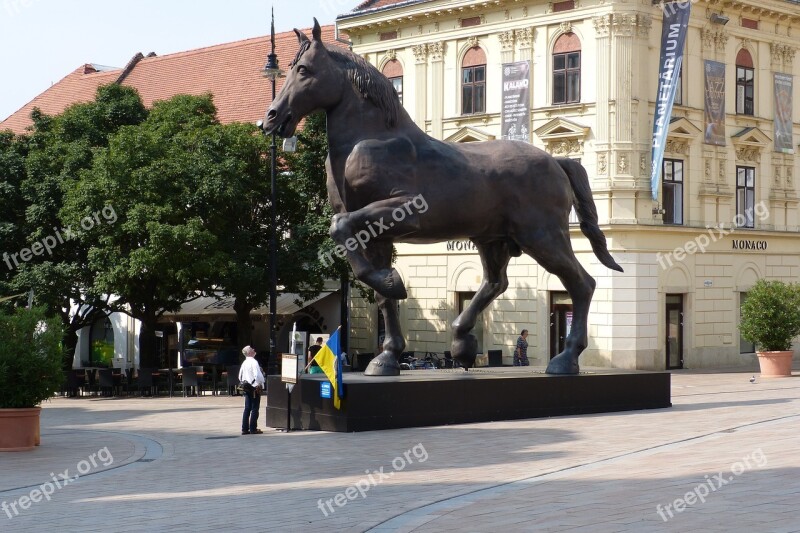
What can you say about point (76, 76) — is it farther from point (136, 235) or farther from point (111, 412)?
point (111, 412)

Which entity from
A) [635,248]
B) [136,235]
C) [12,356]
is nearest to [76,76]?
[136,235]

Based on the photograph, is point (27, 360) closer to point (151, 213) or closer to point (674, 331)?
point (151, 213)

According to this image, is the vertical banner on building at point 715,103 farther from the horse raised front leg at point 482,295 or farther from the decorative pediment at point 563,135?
the horse raised front leg at point 482,295

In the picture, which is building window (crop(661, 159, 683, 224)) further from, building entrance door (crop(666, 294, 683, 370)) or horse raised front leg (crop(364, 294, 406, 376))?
horse raised front leg (crop(364, 294, 406, 376))

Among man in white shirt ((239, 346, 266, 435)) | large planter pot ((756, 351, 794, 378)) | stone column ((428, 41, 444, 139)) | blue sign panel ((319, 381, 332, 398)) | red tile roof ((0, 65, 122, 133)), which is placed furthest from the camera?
red tile roof ((0, 65, 122, 133))

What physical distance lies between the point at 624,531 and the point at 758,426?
28.0 feet

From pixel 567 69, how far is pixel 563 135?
2156 millimetres

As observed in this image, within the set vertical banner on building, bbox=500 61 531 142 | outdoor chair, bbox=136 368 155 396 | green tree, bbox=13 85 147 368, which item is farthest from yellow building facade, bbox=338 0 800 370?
outdoor chair, bbox=136 368 155 396

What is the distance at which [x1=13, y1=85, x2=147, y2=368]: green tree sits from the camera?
109 feet

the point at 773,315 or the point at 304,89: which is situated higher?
the point at 304,89

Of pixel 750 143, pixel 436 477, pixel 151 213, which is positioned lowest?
pixel 436 477

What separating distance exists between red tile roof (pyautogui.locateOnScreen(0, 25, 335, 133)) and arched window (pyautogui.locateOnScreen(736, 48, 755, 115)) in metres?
17.1

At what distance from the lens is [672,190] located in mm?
37312

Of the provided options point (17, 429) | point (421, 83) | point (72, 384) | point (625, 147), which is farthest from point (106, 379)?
point (625, 147)
